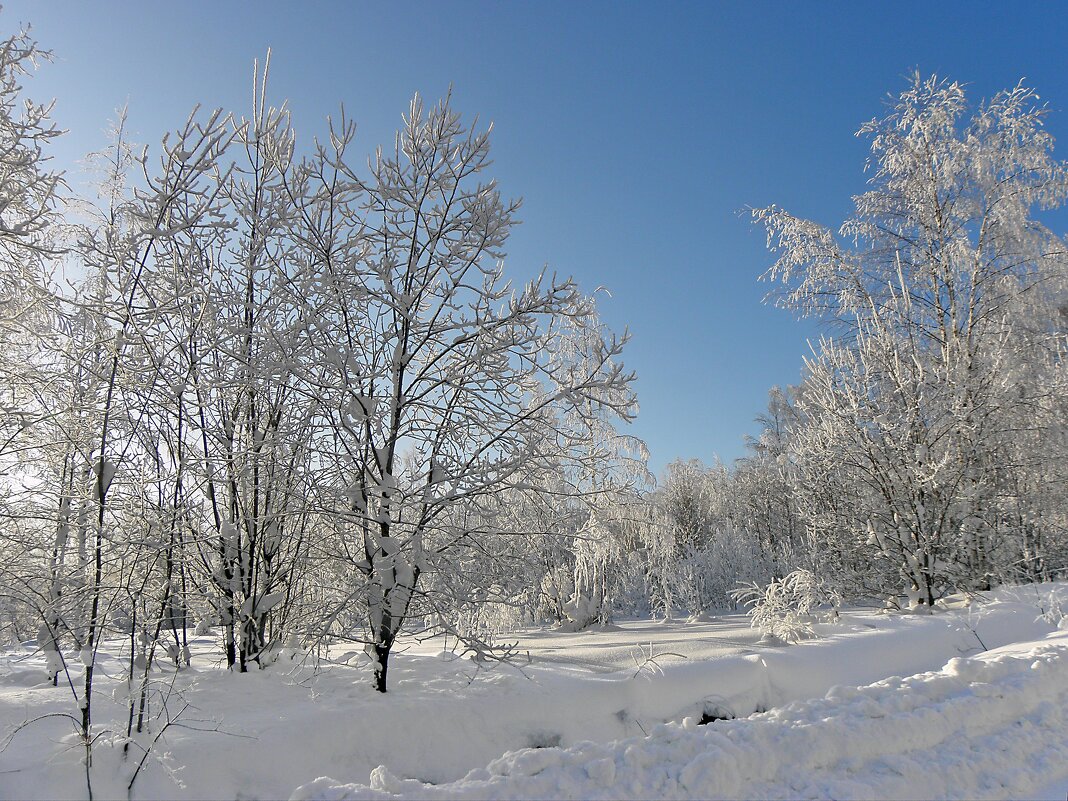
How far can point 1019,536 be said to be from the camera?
35.0 feet

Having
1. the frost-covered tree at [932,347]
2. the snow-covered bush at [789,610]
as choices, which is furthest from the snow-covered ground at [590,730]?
the frost-covered tree at [932,347]

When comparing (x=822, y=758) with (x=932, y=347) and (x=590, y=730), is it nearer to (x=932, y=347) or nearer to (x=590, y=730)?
(x=590, y=730)

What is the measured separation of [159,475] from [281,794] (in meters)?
2.11

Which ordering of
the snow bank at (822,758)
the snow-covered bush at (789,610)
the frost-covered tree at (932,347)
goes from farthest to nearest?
the frost-covered tree at (932,347), the snow-covered bush at (789,610), the snow bank at (822,758)

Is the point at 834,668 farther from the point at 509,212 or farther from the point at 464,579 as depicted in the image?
the point at 509,212

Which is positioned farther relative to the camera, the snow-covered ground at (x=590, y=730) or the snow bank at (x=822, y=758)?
the snow-covered ground at (x=590, y=730)

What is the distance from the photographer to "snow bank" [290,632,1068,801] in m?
2.68

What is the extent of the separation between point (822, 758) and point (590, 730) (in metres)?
1.42

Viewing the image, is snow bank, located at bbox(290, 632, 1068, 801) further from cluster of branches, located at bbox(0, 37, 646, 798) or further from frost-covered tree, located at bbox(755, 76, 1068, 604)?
frost-covered tree, located at bbox(755, 76, 1068, 604)

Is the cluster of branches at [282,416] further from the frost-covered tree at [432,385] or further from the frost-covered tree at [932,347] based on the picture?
the frost-covered tree at [932,347]

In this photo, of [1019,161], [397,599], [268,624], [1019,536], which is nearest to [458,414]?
[397,599]

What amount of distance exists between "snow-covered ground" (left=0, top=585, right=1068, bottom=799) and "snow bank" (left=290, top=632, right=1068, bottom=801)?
0.01 meters

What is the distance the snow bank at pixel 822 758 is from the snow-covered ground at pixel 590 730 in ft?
0.03

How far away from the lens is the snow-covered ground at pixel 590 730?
280 cm
